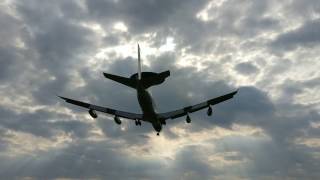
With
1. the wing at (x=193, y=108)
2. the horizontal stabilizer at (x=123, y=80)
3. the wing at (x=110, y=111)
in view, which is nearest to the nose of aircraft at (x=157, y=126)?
the wing at (x=193, y=108)

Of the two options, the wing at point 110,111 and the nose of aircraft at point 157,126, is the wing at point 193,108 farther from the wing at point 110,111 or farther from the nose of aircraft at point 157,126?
the wing at point 110,111

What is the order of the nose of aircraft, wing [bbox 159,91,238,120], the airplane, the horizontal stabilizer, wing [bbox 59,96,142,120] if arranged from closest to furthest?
1. the horizontal stabilizer
2. the airplane
3. wing [bbox 159,91,238,120]
4. the nose of aircraft
5. wing [bbox 59,96,142,120]

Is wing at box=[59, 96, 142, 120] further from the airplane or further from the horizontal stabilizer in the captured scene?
the horizontal stabilizer

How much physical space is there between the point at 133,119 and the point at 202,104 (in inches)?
444

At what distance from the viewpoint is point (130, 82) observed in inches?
2391

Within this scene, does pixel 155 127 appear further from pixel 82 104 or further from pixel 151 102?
pixel 82 104

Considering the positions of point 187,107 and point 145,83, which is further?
point 187,107

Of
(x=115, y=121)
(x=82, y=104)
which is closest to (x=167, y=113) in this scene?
(x=115, y=121)

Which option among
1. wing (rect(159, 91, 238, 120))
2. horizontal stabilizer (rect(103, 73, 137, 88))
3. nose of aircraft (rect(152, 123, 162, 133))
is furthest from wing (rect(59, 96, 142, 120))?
horizontal stabilizer (rect(103, 73, 137, 88))

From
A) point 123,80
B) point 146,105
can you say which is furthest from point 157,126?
point 123,80

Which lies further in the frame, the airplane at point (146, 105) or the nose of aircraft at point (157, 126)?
the nose of aircraft at point (157, 126)

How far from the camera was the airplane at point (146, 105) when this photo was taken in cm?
6022

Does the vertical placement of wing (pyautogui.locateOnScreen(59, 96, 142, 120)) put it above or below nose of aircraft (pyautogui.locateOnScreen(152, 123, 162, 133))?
above

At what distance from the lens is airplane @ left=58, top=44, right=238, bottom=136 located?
60222 mm
